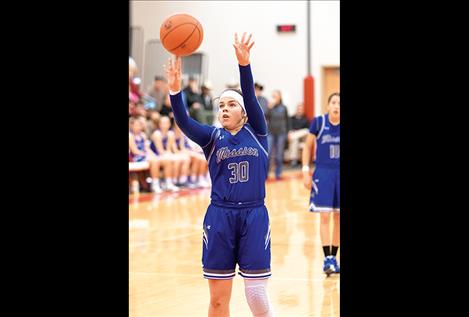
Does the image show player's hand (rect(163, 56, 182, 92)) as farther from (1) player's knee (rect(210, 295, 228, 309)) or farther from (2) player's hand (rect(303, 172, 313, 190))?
(2) player's hand (rect(303, 172, 313, 190))

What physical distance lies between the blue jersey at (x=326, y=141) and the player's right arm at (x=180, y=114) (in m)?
3.34

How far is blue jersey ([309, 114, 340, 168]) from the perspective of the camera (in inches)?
346

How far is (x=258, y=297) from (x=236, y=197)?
2.03 feet

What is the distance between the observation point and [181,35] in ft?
19.4

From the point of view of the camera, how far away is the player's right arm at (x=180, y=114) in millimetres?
5512

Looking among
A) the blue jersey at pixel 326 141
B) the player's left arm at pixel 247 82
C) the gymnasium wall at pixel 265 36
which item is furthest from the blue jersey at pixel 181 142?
the player's left arm at pixel 247 82

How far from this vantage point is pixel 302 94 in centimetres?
2642

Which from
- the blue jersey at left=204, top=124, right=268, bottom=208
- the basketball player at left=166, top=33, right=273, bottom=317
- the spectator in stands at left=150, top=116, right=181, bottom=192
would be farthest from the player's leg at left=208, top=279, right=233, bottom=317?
the spectator in stands at left=150, top=116, right=181, bottom=192

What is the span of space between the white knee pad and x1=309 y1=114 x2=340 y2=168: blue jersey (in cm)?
352

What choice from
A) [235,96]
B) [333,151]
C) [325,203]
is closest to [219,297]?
[235,96]

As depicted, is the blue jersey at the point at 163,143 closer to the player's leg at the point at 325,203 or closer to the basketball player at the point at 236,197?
the player's leg at the point at 325,203
